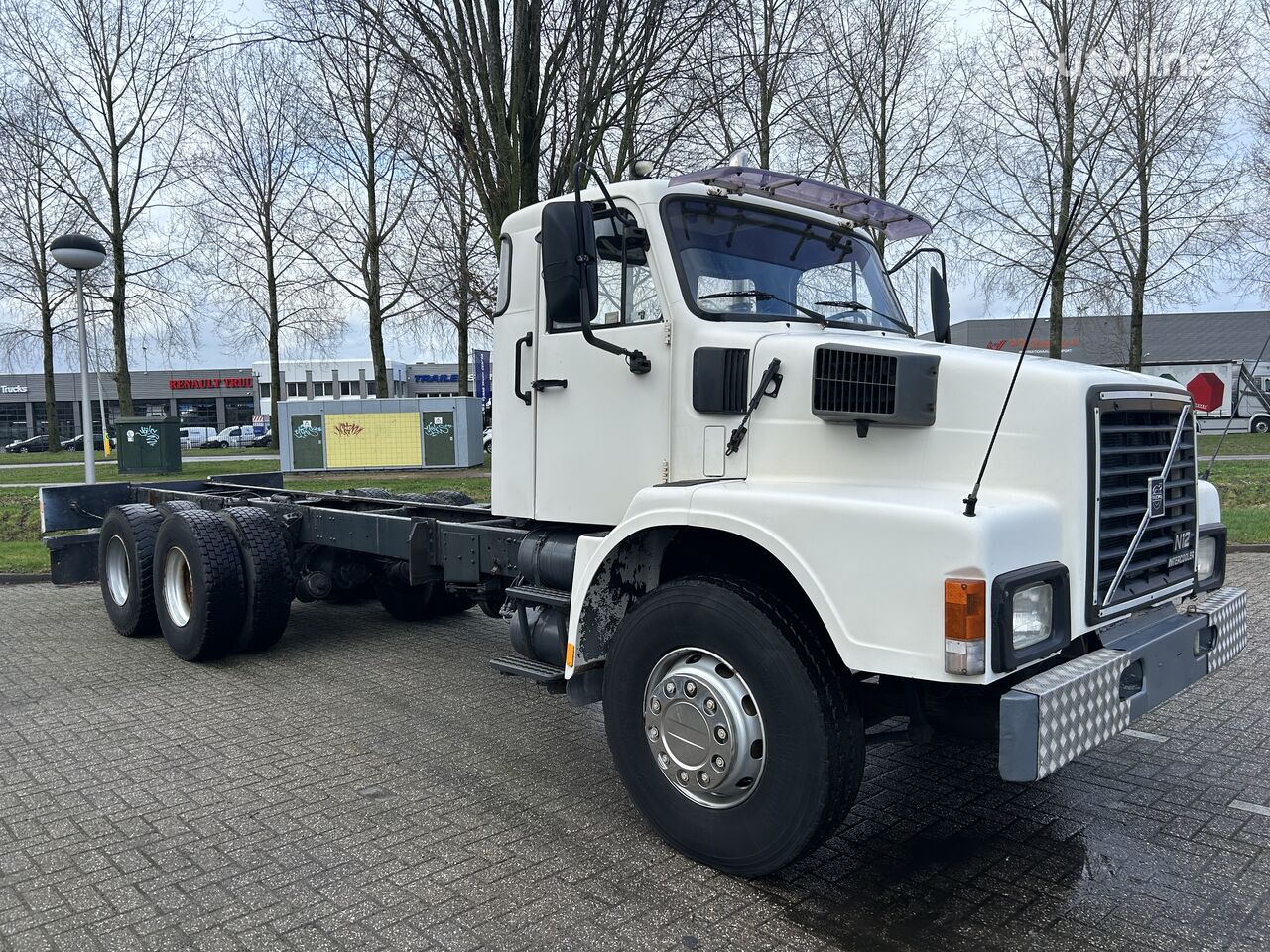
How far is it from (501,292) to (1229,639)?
11.7ft

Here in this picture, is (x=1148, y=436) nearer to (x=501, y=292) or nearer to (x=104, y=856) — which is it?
(x=501, y=292)

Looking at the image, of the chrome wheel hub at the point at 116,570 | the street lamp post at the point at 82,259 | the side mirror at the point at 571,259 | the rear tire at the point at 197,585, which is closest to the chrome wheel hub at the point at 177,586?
the rear tire at the point at 197,585

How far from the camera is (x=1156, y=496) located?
3.52m

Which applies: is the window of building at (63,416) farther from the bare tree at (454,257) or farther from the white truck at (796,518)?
the white truck at (796,518)

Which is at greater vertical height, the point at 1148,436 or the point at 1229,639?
the point at 1148,436

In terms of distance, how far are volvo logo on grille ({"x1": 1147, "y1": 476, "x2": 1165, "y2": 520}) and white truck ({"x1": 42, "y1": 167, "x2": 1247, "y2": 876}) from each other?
0.01 metres

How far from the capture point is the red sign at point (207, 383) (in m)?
77.2

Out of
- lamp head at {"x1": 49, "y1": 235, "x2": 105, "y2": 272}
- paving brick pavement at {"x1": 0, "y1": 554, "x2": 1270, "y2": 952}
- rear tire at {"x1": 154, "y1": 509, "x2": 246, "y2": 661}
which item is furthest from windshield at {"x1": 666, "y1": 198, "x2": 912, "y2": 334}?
lamp head at {"x1": 49, "y1": 235, "x2": 105, "y2": 272}

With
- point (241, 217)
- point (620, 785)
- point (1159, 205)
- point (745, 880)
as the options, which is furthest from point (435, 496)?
point (241, 217)

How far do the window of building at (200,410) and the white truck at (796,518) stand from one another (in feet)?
263

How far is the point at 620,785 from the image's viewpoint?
14.3 ft

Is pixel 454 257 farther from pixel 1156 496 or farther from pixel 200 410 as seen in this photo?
pixel 200 410

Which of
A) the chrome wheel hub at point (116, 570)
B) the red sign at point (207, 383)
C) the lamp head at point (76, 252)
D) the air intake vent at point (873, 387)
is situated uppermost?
the red sign at point (207, 383)

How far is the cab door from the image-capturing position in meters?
4.15
